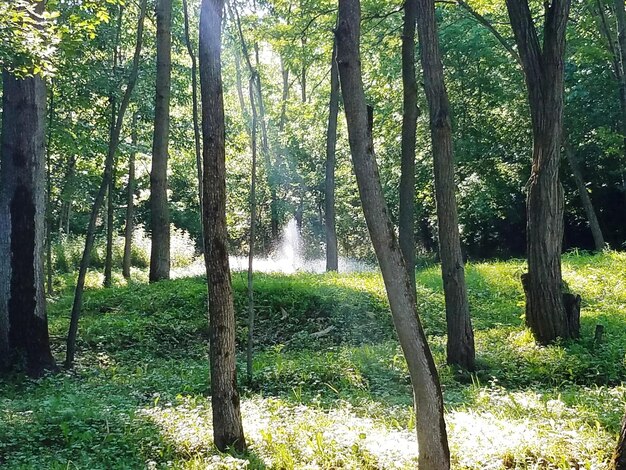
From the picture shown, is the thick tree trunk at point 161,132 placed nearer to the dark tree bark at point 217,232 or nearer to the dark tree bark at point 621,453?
the dark tree bark at point 217,232

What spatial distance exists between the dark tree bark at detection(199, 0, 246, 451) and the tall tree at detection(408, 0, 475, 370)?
11.2 ft

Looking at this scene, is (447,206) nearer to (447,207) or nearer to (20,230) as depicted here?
(447,207)

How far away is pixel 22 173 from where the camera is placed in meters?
7.94

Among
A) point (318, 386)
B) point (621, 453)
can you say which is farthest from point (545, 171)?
point (621, 453)

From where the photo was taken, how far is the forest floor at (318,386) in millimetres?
4539

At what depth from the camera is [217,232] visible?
481 centimetres

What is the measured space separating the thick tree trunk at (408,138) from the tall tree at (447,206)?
3.13 ft

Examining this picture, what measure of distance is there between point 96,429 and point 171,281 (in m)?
7.79

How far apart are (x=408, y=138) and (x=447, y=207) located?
148 centimetres

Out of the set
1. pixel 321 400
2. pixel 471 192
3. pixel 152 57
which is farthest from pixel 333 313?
pixel 471 192

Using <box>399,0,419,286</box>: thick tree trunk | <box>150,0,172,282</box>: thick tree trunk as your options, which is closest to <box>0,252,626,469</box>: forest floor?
<box>150,0,172,282</box>: thick tree trunk

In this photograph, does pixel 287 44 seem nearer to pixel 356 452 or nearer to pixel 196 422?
pixel 196 422

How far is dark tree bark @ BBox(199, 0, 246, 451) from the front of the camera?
4.79 m

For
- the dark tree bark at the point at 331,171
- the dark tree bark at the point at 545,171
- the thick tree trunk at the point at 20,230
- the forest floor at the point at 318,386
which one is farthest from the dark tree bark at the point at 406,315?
the dark tree bark at the point at 331,171
